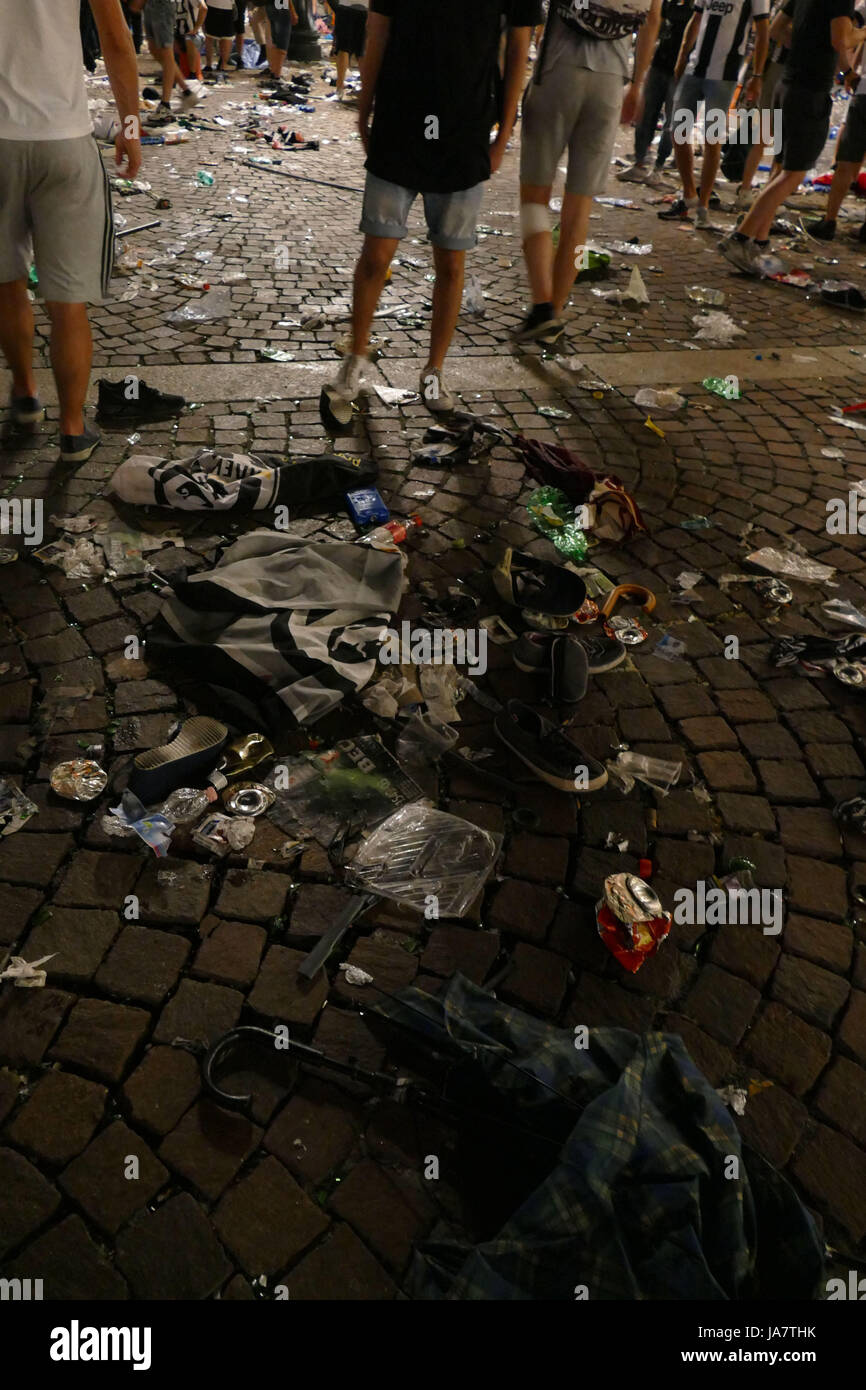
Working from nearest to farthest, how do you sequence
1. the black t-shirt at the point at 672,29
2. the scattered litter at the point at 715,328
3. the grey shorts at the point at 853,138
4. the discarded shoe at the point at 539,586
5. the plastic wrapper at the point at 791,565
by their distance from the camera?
the discarded shoe at the point at 539,586 → the plastic wrapper at the point at 791,565 → the scattered litter at the point at 715,328 → the grey shorts at the point at 853,138 → the black t-shirt at the point at 672,29

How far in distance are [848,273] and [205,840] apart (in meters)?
7.73

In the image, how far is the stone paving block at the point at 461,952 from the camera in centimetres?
220

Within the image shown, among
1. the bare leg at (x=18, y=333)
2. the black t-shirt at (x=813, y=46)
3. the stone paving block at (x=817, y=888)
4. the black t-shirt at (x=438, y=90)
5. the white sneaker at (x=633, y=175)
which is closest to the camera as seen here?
the stone paving block at (x=817, y=888)

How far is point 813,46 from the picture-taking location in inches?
249

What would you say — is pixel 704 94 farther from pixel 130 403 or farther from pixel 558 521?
pixel 130 403

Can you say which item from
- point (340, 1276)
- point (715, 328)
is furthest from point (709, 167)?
point (340, 1276)

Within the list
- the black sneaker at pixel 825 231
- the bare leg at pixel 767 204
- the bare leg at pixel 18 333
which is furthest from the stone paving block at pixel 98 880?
the black sneaker at pixel 825 231

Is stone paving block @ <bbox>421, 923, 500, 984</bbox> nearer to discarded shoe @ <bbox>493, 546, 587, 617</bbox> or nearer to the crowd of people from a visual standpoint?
discarded shoe @ <bbox>493, 546, 587, 617</bbox>

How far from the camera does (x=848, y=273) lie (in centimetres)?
741

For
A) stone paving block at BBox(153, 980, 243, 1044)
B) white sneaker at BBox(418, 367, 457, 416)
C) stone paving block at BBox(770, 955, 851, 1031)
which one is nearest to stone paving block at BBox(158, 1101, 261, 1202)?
stone paving block at BBox(153, 980, 243, 1044)

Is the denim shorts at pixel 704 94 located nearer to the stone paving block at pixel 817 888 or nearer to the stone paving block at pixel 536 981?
the stone paving block at pixel 817 888

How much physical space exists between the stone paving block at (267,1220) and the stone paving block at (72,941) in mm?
657

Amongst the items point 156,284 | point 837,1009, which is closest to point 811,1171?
point 837,1009
